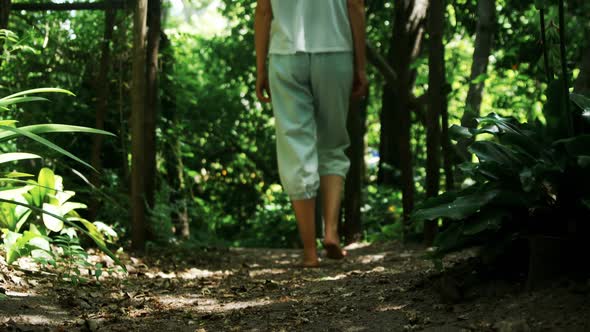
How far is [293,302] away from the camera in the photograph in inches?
114

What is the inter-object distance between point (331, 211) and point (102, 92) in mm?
1703

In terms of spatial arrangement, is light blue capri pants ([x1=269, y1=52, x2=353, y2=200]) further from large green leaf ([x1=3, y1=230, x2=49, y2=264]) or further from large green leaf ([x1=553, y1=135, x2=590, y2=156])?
large green leaf ([x1=553, y1=135, x2=590, y2=156])

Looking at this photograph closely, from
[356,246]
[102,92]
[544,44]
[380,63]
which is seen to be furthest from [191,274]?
[380,63]

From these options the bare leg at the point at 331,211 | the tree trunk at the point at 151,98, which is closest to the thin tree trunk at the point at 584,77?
the bare leg at the point at 331,211

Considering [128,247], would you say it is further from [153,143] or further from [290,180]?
[290,180]

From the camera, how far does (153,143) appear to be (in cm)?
456

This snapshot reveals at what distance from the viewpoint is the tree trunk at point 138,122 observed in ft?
14.0

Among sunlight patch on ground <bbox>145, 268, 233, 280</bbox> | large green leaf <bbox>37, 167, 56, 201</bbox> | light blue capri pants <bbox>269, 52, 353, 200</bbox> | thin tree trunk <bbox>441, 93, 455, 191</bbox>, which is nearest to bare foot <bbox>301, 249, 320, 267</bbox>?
light blue capri pants <bbox>269, 52, 353, 200</bbox>

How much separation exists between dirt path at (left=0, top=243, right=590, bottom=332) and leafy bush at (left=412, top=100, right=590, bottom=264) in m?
0.18

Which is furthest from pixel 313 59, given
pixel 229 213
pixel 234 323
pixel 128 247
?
pixel 229 213

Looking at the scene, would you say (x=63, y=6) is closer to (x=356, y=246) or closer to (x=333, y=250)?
(x=333, y=250)

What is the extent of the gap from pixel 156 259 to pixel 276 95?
3.81 ft

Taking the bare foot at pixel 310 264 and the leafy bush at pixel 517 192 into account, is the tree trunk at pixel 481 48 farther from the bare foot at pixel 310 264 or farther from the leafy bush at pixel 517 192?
the leafy bush at pixel 517 192

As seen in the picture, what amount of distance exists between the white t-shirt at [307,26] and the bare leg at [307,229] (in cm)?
83
